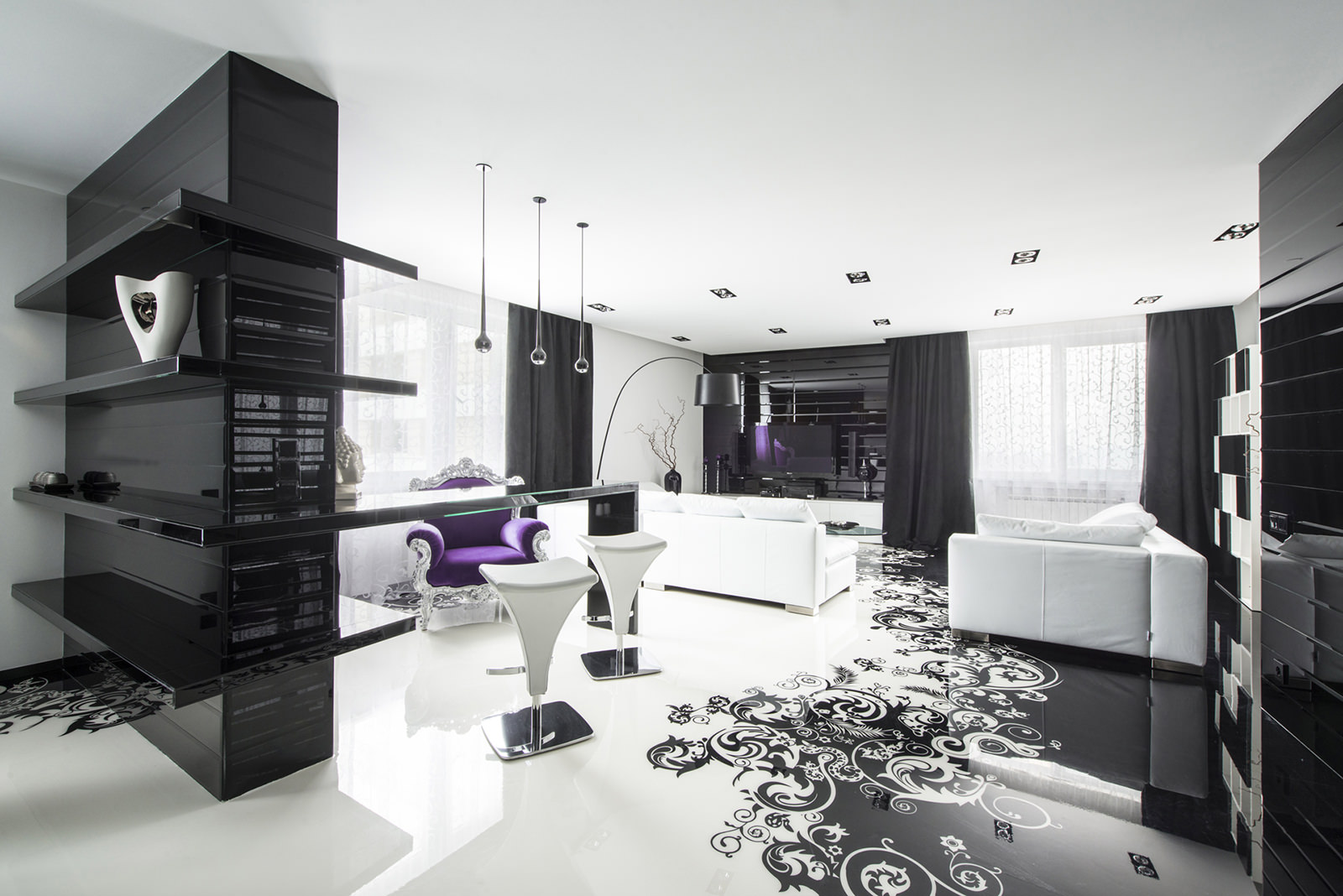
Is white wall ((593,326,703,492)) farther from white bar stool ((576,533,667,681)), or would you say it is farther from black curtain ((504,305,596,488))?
white bar stool ((576,533,667,681))

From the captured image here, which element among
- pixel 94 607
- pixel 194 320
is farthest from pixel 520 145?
pixel 94 607

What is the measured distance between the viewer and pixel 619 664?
316 cm

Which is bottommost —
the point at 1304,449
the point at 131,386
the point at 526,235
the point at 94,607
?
the point at 94,607

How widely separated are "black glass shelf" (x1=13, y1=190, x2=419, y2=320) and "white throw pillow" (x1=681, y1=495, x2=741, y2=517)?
309 centimetres

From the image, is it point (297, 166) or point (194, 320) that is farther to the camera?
point (297, 166)

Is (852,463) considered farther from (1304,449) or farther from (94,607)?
(94,607)

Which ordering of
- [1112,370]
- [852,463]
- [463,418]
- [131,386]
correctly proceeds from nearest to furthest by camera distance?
[131,386], [463,418], [1112,370], [852,463]

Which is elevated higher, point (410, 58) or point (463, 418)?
point (410, 58)

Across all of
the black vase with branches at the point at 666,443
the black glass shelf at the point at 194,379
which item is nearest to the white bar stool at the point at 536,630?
the black glass shelf at the point at 194,379

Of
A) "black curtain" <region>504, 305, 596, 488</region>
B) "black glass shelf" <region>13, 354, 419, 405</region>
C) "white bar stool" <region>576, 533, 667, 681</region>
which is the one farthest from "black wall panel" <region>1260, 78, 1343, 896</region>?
"black curtain" <region>504, 305, 596, 488</region>

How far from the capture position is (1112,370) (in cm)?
629

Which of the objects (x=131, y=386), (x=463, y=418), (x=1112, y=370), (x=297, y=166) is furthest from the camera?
(x=1112, y=370)

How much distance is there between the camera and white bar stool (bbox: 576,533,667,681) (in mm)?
3135

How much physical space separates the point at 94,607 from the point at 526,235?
9.28ft
